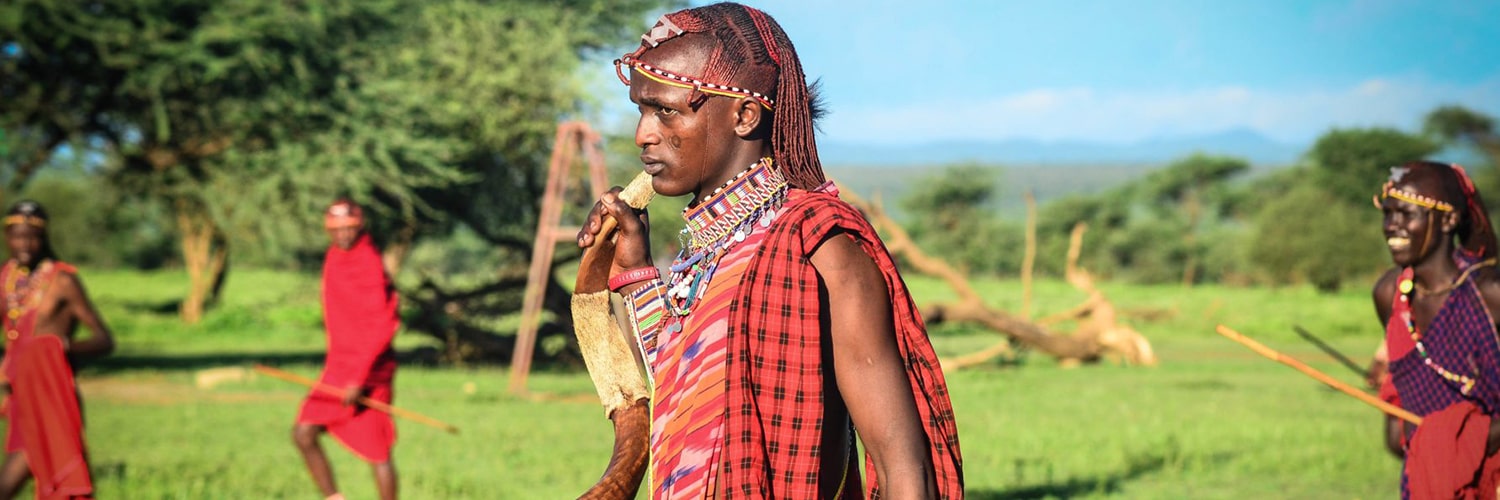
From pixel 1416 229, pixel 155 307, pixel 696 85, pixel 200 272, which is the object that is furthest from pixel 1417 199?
pixel 155 307

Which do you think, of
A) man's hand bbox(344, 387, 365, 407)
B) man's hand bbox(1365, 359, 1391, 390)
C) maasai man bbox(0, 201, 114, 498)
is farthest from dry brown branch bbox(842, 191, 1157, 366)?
maasai man bbox(0, 201, 114, 498)

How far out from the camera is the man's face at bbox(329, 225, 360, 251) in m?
8.98

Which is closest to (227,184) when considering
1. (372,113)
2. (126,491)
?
(372,113)

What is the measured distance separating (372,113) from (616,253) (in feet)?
61.4

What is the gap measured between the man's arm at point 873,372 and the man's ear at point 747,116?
296mm

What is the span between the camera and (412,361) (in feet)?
74.8

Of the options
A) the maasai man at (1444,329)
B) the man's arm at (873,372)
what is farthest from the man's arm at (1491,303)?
the man's arm at (873,372)

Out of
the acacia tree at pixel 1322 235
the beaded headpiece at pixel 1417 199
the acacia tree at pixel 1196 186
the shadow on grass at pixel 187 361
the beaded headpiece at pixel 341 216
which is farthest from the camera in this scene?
the acacia tree at pixel 1196 186

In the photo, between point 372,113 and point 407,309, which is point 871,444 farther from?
point 407,309

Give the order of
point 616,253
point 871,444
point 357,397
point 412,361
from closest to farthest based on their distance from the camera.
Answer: point 871,444
point 616,253
point 357,397
point 412,361

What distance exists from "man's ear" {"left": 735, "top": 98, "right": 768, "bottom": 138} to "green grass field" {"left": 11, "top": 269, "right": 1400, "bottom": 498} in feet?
21.9

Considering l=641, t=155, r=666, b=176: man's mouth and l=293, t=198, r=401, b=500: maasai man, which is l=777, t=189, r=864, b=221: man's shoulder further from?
l=293, t=198, r=401, b=500: maasai man

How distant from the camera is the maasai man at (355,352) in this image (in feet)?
28.1

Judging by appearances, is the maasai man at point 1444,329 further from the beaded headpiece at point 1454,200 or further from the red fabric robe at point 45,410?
the red fabric robe at point 45,410
